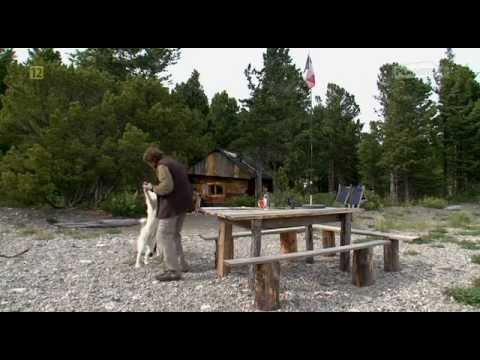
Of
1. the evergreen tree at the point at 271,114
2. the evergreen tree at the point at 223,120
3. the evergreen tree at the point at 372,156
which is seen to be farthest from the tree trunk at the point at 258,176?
the evergreen tree at the point at 372,156

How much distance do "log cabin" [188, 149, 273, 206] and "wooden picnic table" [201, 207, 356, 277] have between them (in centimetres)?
1590

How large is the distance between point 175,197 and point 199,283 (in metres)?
1.19

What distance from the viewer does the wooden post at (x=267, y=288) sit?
13.3 ft

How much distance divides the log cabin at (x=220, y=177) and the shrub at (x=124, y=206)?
7484 mm

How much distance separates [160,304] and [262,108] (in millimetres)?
19271

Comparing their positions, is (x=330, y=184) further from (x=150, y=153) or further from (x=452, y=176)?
(x=150, y=153)

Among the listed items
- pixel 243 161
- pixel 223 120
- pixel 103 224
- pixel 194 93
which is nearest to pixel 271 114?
pixel 243 161

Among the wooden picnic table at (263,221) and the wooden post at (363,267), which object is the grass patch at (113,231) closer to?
the wooden picnic table at (263,221)

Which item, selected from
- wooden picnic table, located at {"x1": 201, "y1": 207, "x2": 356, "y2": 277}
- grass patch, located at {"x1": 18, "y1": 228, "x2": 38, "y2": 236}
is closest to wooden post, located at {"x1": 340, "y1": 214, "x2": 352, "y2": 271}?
wooden picnic table, located at {"x1": 201, "y1": 207, "x2": 356, "y2": 277}

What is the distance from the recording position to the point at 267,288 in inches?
161

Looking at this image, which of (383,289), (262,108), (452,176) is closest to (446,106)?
(452,176)

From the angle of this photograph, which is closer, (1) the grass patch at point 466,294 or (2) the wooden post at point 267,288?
(2) the wooden post at point 267,288

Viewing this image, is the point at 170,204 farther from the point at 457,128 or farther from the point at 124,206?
the point at 457,128

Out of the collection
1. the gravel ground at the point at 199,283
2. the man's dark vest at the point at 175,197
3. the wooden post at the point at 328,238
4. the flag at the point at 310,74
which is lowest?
the gravel ground at the point at 199,283
